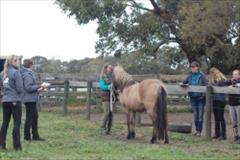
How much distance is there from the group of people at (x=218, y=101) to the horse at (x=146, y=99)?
1388 millimetres

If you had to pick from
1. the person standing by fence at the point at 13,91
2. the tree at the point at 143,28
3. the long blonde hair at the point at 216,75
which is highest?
the tree at the point at 143,28

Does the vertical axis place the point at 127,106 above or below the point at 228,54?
below

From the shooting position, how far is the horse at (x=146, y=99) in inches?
451

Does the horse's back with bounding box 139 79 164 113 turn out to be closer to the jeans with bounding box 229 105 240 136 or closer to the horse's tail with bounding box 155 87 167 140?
the horse's tail with bounding box 155 87 167 140

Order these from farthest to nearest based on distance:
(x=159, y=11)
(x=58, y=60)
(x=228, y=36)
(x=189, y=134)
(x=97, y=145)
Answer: (x=58, y=60)
(x=159, y=11)
(x=228, y=36)
(x=189, y=134)
(x=97, y=145)

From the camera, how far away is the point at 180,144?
1141 centimetres

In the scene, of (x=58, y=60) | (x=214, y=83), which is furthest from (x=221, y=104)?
(x=58, y=60)

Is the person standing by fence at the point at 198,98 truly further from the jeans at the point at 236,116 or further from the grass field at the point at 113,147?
the jeans at the point at 236,116

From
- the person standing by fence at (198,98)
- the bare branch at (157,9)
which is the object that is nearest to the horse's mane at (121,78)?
the person standing by fence at (198,98)

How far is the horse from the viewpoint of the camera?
11.4m

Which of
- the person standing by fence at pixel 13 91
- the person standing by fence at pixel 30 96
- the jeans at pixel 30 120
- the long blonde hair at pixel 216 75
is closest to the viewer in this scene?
the person standing by fence at pixel 13 91

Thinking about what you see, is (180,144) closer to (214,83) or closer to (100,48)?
(214,83)

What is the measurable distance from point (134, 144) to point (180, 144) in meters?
1.00

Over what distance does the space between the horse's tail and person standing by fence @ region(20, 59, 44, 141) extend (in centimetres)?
253
